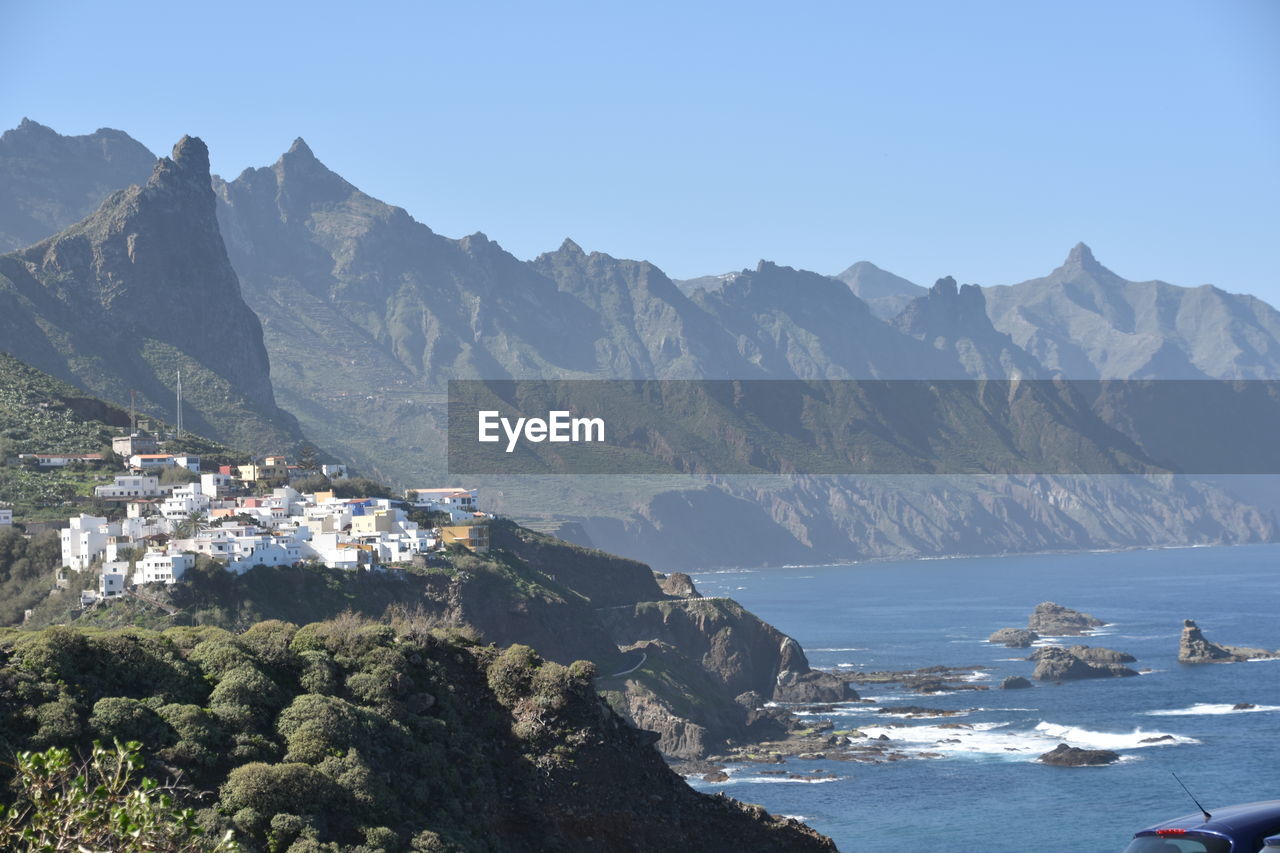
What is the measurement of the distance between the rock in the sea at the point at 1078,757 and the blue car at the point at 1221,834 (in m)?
69.3

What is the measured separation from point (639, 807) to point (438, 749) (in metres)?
4.91

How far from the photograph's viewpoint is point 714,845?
34.4 m

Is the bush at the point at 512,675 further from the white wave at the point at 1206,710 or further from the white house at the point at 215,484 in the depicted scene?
the white wave at the point at 1206,710

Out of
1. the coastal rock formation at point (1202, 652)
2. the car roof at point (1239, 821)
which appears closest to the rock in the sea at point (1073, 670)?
the coastal rock formation at point (1202, 652)

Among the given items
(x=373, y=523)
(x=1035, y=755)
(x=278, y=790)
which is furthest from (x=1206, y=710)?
(x=278, y=790)

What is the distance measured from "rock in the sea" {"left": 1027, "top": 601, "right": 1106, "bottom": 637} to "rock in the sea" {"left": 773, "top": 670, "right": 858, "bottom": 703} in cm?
4557

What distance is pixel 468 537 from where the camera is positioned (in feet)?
330

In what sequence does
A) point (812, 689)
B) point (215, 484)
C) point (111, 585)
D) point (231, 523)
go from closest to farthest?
point (111, 585) < point (231, 523) < point (215, 484) < point (812, 689)

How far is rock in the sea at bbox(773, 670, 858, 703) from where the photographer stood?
348ft

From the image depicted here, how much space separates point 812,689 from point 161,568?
161ft

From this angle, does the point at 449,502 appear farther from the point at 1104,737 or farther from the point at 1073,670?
the point at 1104,737

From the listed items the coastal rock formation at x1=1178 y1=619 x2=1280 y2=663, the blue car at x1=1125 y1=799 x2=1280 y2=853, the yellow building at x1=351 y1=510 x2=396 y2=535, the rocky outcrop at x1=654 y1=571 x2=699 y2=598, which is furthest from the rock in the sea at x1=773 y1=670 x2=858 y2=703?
the blue car at x1=1125 y1=799 x2=1280 y2=853

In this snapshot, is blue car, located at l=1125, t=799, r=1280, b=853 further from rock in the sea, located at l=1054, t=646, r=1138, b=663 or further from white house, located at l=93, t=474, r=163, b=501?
rock in the sea, located at l=1054, t=646, r=1138, b=663

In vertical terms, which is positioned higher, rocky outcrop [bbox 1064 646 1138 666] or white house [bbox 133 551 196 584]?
white house [bbox 133 551 196 584]
